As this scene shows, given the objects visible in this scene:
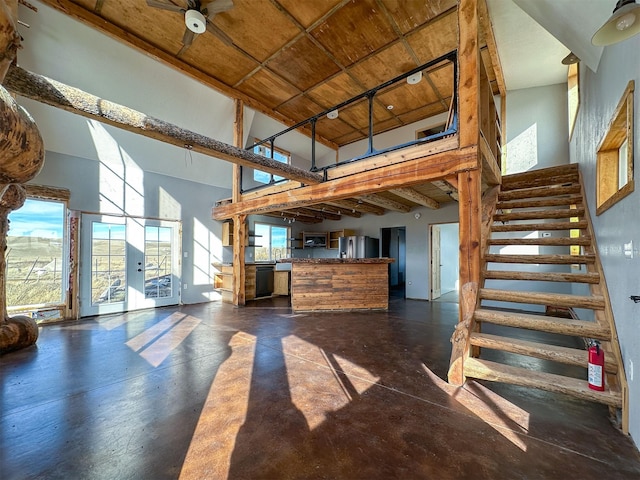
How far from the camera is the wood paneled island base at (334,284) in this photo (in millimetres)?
5762

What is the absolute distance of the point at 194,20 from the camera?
11.7 feet

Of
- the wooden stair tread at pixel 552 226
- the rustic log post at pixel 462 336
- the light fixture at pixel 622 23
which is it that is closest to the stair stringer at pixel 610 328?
the wooden stair tread at pixel 552 226

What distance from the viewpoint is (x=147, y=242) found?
19.9 ft

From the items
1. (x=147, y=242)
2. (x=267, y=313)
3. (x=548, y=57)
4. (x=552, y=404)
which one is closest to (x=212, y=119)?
(x=147, y=242)

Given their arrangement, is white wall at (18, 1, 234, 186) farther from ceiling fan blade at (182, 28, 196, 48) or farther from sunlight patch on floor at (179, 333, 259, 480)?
sunlight patch on floor at (179, 333, 259, 480)

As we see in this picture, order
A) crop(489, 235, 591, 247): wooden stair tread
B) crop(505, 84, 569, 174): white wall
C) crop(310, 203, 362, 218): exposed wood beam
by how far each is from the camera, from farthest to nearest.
A: crop(310, 203, 362, 218): exposed wood beam
crop(505, 84, 569, 174): white wall
crop(489, 235, 591, 247): wooden stair tread

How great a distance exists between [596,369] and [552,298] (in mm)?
704

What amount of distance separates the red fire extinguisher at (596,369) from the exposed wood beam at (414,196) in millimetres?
3058

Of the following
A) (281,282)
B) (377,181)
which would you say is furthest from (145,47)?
(281,282)

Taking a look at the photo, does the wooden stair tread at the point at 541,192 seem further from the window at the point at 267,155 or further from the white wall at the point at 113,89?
the white wall at the point at 113,89

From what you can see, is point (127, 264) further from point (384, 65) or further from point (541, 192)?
point (541, 192)

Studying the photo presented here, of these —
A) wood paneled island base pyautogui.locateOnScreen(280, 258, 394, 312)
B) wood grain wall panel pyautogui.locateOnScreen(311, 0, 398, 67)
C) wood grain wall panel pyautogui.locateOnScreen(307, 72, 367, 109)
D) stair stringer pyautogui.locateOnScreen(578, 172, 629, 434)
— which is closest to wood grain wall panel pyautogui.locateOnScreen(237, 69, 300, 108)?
wood grain wall panel pyautogui.locateOnScreen(307, 72, 367, 109)

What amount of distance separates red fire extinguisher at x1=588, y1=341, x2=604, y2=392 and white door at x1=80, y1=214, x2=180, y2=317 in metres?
7.08

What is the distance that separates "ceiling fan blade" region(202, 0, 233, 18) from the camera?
11.0 ft
